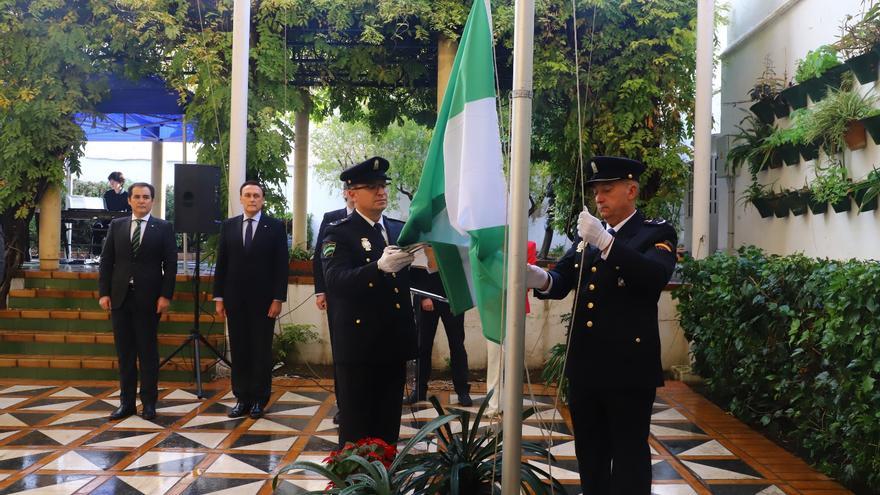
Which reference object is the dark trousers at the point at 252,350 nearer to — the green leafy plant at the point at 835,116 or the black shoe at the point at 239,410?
the black shoe at the point at 239,410

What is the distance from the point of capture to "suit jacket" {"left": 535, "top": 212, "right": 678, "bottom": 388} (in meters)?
2.73

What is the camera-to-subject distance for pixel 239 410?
569 centimetres

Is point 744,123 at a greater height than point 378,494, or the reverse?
point 744,123

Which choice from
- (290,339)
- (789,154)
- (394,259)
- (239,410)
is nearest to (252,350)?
(239,410)

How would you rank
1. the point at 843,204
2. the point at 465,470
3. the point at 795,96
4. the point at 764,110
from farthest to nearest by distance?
the point at 764,110, the point at 795,96, the point at 843,204, the point at 465,470

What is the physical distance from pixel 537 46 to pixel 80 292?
528cm

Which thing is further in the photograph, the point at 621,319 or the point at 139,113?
the point at 139,113

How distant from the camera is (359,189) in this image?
3328mm

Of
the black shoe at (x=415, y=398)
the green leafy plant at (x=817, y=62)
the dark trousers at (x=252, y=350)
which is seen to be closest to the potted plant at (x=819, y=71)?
the green leafy plant at (x=817, y=62)

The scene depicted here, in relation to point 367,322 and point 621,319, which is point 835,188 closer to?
point 621,319

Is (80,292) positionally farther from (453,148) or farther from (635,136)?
(453,148)

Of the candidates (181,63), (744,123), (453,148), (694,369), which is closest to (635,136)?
(744,123)

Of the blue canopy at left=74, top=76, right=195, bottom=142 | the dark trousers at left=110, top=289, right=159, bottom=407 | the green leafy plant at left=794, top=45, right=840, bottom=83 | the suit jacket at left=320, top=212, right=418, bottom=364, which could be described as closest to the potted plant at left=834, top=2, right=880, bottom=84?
the green leafy plant at left=794, top=45, right=840, bottom=83

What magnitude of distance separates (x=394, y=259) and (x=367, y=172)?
639 mm
